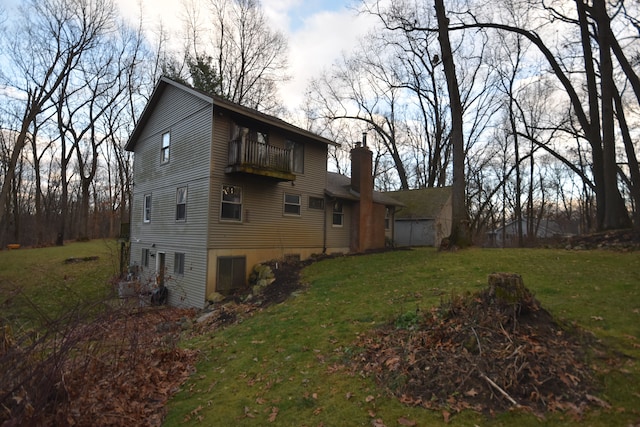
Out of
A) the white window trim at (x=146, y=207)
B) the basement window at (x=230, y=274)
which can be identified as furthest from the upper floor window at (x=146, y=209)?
the basement window at (x=230, y=274)

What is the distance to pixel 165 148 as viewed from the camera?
17469mm

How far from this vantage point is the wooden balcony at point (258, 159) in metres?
14.0

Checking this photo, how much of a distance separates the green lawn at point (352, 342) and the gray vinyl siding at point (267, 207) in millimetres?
4758

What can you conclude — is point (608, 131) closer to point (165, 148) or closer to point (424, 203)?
point (424, 203)

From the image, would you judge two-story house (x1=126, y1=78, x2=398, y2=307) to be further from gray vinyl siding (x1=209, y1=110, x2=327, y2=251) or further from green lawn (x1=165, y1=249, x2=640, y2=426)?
green lawn (x1=165, y1=249, x2=640, y2=426)

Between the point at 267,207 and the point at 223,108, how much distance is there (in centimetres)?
435

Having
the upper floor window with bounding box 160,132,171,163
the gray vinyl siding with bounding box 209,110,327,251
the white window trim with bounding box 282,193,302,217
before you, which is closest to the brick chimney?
the gray vinyl siding with bounding box 209,110,327,251

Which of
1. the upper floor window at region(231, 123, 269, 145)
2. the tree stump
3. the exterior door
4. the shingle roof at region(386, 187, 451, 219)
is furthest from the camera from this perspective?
the shingle roof at region(386, 187, 451, 219)

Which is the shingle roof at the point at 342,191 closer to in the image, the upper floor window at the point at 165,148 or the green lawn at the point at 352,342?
the green lawn at the point at 352,342

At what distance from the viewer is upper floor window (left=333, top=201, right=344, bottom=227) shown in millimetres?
19172

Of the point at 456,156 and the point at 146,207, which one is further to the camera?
the point at 146,207

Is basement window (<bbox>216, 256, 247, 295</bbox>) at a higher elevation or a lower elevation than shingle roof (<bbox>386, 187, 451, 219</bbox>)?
lower

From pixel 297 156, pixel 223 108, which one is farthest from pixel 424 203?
pixel 223 108

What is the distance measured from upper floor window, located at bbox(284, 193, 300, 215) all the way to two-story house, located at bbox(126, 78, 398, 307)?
0.15 ft
